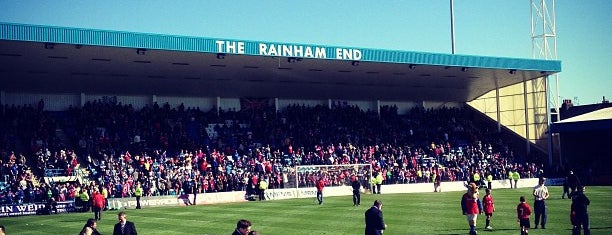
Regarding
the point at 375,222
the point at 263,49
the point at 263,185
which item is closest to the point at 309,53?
the point at 263,49

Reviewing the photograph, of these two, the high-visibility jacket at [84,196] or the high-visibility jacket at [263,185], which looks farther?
the high-visibility jacket at [263,185]

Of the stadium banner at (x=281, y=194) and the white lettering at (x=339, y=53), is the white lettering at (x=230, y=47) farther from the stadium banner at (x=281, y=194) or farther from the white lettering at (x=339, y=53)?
the stadium banner at (x=281, y=194)

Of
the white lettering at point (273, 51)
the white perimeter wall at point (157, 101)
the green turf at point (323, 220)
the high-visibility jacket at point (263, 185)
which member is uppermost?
the white lettering at point (273, 51)

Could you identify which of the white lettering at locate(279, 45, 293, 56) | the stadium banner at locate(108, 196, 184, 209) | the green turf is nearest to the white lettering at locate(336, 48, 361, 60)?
the white lettering at locate(279, 45, 293, 56)

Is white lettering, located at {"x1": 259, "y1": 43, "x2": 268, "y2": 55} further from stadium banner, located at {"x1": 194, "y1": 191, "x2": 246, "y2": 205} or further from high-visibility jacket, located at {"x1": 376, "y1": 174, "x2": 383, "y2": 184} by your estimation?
high-visibility jacket, located at {"x1": 376, "y1": 174, "x2": 383, "y2": 184}

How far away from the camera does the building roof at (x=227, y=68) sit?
37.5 m

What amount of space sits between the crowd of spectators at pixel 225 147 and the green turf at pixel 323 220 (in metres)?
7.02

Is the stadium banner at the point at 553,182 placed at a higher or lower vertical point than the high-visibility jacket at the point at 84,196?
lower

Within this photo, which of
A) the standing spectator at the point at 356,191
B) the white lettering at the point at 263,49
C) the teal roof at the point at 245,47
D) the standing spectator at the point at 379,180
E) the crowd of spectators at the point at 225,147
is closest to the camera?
the standing spectator at the point at 356,191

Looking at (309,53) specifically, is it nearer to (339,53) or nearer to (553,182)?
(339,53)

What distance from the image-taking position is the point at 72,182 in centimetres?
3900

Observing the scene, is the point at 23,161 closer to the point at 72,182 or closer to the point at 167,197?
the point at 72,182

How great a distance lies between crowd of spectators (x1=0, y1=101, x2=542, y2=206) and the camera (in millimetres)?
39844

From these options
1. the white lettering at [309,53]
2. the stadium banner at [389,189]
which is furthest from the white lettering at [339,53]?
the stadium banner at [389,189]
